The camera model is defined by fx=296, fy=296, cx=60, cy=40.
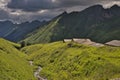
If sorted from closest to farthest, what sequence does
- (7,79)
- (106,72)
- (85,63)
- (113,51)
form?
1. (7,79)
2. (106,72)
3. (85,63)
4. (113,51)

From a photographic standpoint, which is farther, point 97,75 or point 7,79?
point 97,75

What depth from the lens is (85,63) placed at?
171m

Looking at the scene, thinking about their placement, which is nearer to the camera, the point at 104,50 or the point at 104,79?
the point at 104,79

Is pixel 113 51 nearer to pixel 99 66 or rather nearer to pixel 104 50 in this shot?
pixel 104 50

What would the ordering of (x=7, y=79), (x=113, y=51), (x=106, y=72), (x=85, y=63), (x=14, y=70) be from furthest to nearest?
(x=113, y=51)
(x=85, y=63)
(x=14, y=70)
(x=106, y=72)
(x=7, y=79)

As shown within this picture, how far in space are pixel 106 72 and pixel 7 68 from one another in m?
50.3

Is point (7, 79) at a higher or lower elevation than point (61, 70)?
higher

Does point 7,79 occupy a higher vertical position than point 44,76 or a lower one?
higher

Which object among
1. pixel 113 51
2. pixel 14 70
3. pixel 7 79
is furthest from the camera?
pixel 113 51

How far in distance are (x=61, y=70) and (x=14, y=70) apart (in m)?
42.7

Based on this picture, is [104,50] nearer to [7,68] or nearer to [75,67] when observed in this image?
[75,67]

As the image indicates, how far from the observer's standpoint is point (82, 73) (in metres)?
161

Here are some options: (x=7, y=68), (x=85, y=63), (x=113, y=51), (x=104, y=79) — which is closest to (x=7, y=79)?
(x=7, y=68)

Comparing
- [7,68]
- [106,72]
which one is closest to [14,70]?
[7,68]
